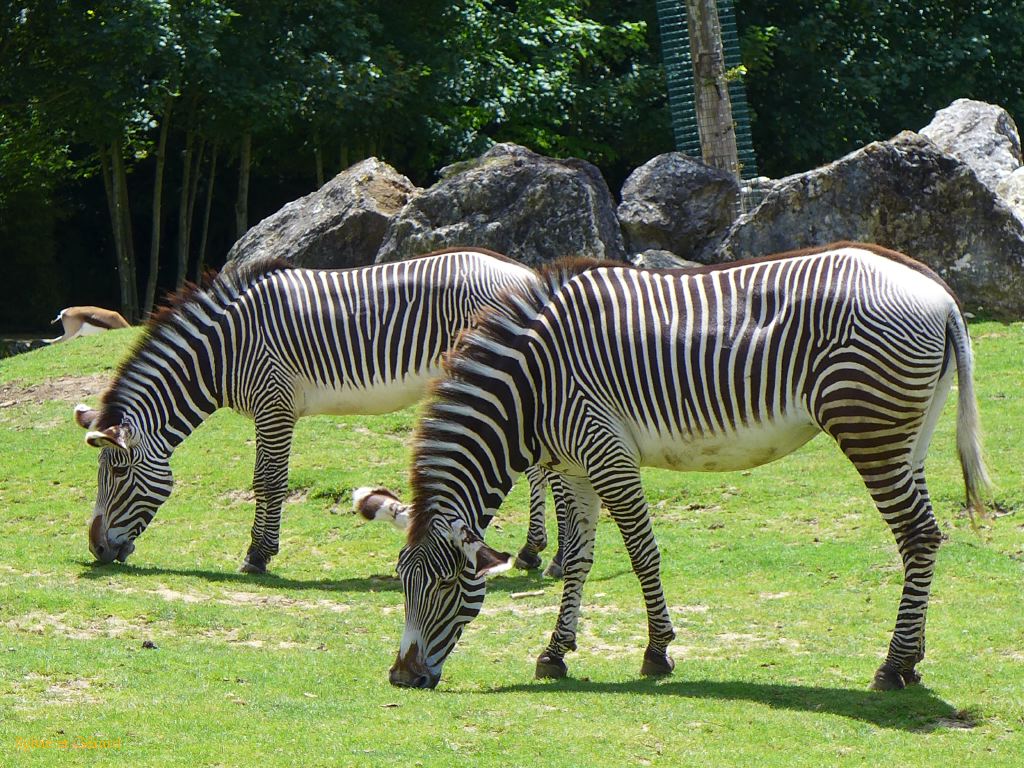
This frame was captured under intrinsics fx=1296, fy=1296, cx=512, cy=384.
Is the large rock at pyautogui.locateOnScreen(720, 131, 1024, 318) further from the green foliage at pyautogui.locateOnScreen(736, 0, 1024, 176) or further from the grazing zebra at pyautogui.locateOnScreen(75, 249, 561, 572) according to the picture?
the green foliage at pyautogui.locateOnScreen(736, 0, 1024, 176)

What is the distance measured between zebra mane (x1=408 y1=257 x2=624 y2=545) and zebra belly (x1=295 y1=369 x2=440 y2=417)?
11.8ft

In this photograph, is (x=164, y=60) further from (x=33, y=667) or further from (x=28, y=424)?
(x=33, y=667)

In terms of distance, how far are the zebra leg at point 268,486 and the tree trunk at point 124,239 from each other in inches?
585

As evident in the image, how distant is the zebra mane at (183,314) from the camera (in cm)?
1040

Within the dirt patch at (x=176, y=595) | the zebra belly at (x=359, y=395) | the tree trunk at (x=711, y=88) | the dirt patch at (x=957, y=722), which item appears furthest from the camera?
the tree trunk at (x=711, y=88)

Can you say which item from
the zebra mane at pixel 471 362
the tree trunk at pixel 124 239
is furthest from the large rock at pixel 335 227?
the zebra mane at pixel 471 362

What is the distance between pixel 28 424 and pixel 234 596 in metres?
6.95

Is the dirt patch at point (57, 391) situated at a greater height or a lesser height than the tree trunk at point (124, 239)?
lesser

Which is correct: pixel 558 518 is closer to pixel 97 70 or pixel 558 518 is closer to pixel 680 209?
pixel 680 209

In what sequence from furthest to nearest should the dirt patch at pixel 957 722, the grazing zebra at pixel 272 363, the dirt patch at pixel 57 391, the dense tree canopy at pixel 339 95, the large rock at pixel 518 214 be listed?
the dense tree canopy at pixel 339 95
the large rock at pixel 518 214
the dirt patch at pixel 57 391
the grazing zebra at pixel 272 363
the dirt patch at pixel 957 722

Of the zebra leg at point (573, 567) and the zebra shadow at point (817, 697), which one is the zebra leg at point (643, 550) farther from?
the zebra leg at point (573, 567)

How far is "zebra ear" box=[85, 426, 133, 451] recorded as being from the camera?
32.8 feet

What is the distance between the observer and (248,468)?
1337 cm

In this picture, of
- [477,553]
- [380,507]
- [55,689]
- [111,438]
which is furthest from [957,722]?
[111,438]
